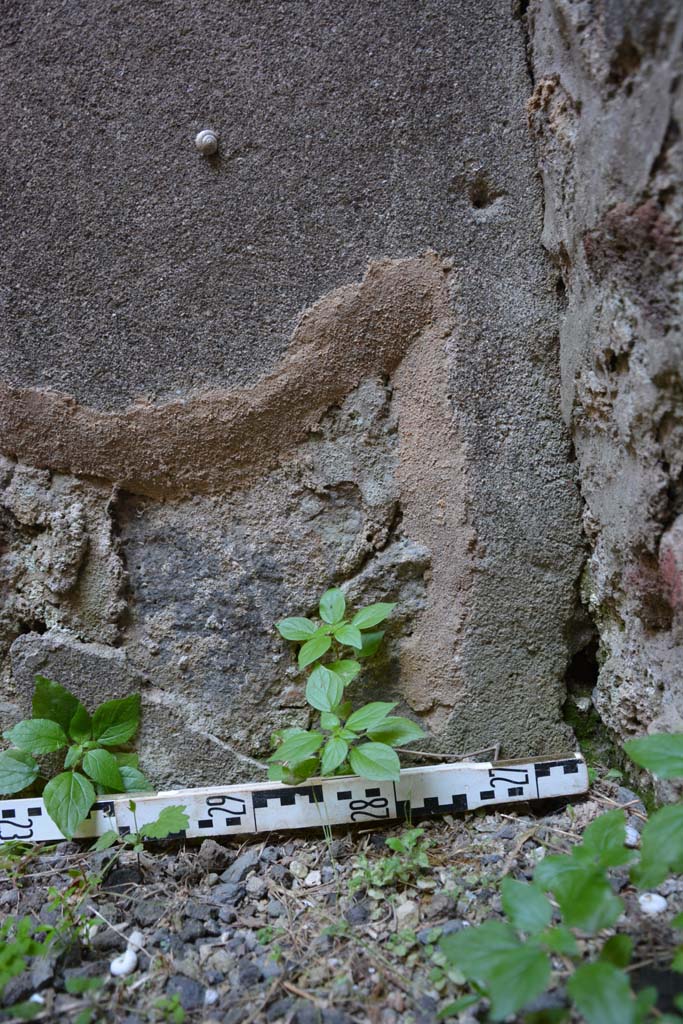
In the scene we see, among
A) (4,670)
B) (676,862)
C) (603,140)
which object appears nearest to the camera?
(676,862)

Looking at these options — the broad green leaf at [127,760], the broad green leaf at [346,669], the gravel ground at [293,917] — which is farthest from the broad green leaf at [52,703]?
the broad green leaf at [346,669]

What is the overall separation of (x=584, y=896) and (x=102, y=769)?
0.80 m

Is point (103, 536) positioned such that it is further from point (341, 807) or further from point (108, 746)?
point (341, 807)

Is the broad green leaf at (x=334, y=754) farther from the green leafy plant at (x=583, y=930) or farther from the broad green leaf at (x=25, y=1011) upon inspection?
the broad green leaf at (x=25, y=1011)

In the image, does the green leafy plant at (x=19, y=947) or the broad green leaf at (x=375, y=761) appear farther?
the broad green leaf at (x=375, y=761)

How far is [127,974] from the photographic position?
97 cm

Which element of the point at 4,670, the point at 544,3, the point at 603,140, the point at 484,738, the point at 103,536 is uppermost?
the point at 544,3

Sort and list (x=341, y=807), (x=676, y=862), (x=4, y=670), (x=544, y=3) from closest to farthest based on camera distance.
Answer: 1. (x=676, y=862)
2. (x=544, y=3)
3. (x=341, y=807)
4. (x=4, y=670)

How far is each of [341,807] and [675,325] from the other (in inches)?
35.6

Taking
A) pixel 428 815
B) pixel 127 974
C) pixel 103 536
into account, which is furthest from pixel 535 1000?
pixel 103 536

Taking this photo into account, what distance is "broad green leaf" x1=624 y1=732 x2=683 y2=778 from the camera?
84cm

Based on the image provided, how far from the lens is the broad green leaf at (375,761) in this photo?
106 centimetres

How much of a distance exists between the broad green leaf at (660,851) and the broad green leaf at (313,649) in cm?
54

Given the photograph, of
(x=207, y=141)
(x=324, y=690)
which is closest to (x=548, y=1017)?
(x=324, y=690)
